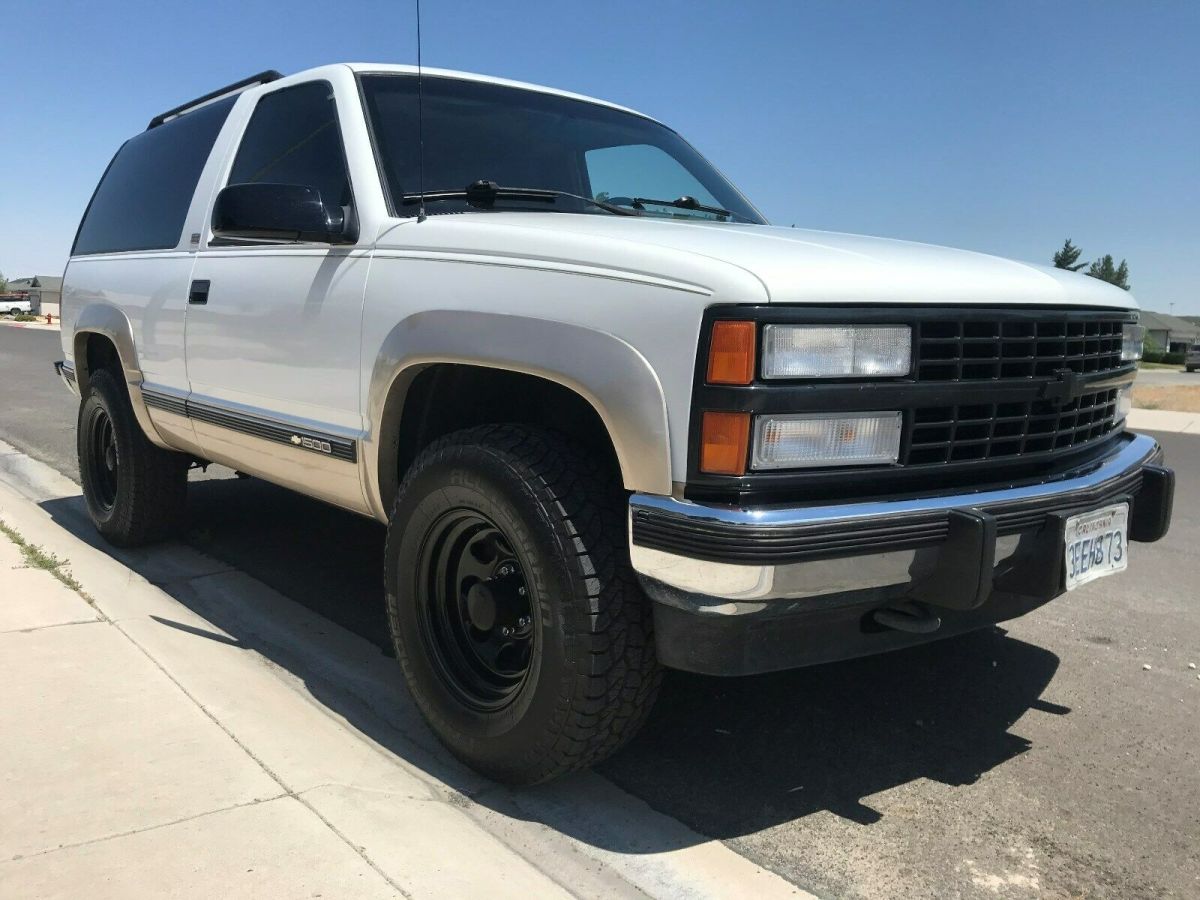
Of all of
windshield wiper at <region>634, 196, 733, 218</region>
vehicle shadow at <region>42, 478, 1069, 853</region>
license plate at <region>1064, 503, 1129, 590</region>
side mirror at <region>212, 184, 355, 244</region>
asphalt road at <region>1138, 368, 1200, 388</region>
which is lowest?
asphalt road at <region>1138, 368, 1200, 388</region>

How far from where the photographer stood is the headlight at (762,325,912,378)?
7.29 ft

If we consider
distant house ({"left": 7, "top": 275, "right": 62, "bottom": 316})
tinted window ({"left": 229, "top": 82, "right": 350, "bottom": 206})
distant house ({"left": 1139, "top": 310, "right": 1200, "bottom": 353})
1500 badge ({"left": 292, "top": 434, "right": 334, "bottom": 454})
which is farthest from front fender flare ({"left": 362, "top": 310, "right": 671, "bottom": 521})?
distant house ({"left": 1139, "top": 310, "right": 1200, "bottom": 353})

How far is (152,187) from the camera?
4.90 meters

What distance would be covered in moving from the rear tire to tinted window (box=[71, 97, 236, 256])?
74cm

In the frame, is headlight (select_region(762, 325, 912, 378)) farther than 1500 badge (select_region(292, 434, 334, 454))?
No

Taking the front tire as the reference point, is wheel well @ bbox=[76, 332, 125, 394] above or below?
above

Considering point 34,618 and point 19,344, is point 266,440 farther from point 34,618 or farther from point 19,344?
point 19,344

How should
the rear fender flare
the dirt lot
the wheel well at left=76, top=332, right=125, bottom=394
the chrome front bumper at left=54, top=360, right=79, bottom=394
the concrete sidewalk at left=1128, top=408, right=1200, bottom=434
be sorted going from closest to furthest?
the rear fender flare < the wheel well at left=76, top=332, right=125, bottom=394 < the chrome front bumper at left=54, top=360, right=79, bottom=394 < the concrete sidewalk at left=1128, top=408, right=1200, bottom=434 < the dirt lot

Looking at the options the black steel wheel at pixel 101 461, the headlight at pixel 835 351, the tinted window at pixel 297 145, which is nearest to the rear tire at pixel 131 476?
the black steel wheel at pixel 101 461

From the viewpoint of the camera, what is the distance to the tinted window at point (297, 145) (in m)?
3.51

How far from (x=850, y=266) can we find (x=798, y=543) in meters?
0.67

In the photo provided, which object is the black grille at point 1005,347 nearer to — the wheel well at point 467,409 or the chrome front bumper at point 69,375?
the wheel well at point 467,409

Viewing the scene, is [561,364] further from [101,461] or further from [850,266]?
[101,461]

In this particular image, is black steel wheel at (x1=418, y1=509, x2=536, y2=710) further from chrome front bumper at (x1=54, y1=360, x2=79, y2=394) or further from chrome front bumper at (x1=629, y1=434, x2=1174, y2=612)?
chrome front bumper at (x1=54, y1=360, x2=79, y2=394)
